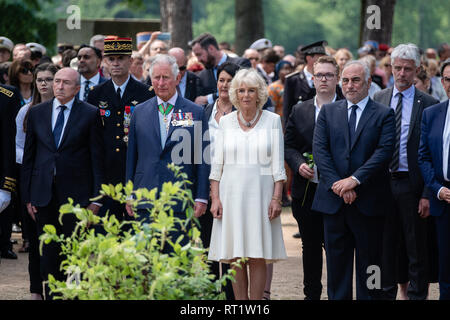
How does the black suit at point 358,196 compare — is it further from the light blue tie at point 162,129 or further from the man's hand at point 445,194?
the light blue tie at point 162,129

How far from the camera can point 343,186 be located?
24.6 feet

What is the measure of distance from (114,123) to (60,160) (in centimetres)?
106

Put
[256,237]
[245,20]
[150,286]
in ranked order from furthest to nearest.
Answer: [245,20] → [256,237] → [150,286]

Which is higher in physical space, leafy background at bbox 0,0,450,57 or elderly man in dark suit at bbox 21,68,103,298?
leafy background at bbox 0,0,450,57

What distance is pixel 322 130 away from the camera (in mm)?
7812

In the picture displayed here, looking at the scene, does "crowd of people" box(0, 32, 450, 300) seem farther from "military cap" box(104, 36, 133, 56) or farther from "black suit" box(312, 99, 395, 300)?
"military cap" box(104, 36, 133, 56)

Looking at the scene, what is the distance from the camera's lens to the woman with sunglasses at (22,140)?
8.32 metres

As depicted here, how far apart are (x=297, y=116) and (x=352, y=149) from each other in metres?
1.11

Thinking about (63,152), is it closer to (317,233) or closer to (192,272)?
(317,233)

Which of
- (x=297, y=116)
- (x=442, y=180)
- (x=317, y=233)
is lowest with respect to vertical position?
(x=317, y=233)

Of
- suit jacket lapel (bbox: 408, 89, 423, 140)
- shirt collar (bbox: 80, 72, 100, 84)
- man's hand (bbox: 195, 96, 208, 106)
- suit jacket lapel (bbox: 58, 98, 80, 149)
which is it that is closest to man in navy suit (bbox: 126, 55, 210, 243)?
suit jacket lapel (bbox: 58, 98, 80, 149)

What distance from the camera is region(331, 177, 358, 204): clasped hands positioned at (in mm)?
7469

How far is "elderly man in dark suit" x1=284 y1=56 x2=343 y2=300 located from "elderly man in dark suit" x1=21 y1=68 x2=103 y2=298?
1.84 metres

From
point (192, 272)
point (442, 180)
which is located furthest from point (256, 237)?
point (192, 272)
